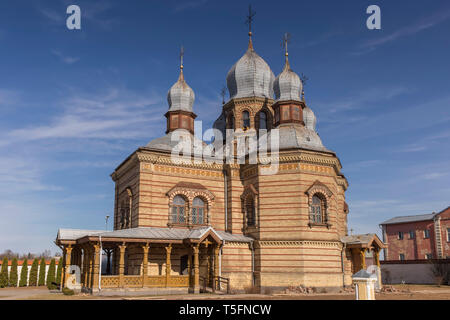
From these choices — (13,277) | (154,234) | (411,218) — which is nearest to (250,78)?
(154,234)

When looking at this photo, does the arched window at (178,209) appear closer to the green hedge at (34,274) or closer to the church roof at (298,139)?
the church roof at (298,139)

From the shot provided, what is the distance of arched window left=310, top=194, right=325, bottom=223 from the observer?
80.2ft

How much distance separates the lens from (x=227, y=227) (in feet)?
85.8

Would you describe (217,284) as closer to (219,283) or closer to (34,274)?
(219,283)

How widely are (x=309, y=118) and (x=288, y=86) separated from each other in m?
4.86

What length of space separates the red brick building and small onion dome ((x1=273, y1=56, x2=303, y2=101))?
22.0 m

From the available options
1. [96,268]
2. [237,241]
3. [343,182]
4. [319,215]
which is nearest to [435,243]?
[343,182]

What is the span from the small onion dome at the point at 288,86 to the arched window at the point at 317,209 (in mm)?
7090

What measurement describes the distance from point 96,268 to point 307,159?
12.5m

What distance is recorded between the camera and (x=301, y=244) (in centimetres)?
2327

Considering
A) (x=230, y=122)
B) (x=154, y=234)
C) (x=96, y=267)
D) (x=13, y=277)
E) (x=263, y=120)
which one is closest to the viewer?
(x=96, y=267)

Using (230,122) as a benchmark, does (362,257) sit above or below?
below

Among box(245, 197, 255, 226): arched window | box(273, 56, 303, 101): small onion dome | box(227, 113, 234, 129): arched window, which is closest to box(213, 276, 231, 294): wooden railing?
box(245, 197, 255, 226): arched window

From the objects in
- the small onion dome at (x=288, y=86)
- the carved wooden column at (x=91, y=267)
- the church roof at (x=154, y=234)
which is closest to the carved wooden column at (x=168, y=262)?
the church roof at (x=154, y=234)
